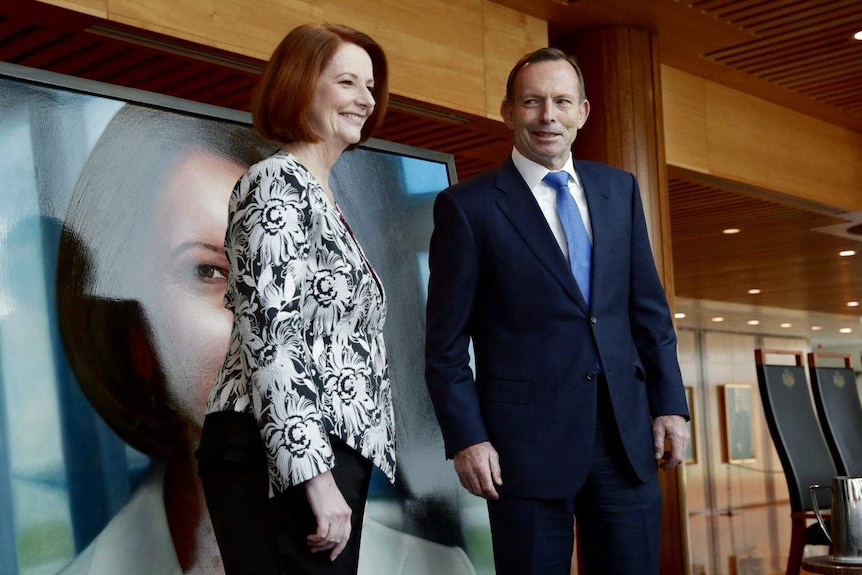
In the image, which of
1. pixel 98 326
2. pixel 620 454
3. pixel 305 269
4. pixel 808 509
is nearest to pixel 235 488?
pixel 305 269

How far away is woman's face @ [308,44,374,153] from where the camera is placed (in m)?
1.57

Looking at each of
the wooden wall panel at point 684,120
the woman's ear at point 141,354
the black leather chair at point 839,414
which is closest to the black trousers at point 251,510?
the woman's ear at point 141,354

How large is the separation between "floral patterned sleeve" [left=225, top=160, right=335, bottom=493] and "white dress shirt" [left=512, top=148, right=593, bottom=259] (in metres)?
0.71

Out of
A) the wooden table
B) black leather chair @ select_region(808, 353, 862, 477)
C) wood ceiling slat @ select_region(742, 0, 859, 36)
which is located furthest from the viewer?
black leather chair @ select_region(808, 353, 862, 477)

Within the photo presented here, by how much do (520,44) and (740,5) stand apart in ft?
3.29

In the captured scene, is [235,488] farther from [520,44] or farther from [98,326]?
[520,44]

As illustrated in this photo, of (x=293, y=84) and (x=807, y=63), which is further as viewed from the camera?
(x=807, y=63)

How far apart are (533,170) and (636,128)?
2845 mm

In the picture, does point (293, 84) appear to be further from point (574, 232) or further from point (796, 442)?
point (796, 442)

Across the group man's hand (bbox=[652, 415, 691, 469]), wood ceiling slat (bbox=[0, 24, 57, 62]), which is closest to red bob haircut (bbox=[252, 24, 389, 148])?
man's hand (bbox=[652, 415, 691, 469])

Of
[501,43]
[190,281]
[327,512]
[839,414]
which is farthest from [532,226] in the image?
[839,414]

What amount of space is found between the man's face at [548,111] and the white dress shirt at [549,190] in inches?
0.6

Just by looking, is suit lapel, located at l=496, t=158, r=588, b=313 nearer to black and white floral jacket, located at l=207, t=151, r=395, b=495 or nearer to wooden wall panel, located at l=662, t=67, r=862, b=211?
black and white floral jacket, located at l=207, t=151, r=395, b=495

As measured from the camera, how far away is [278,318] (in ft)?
4.51
